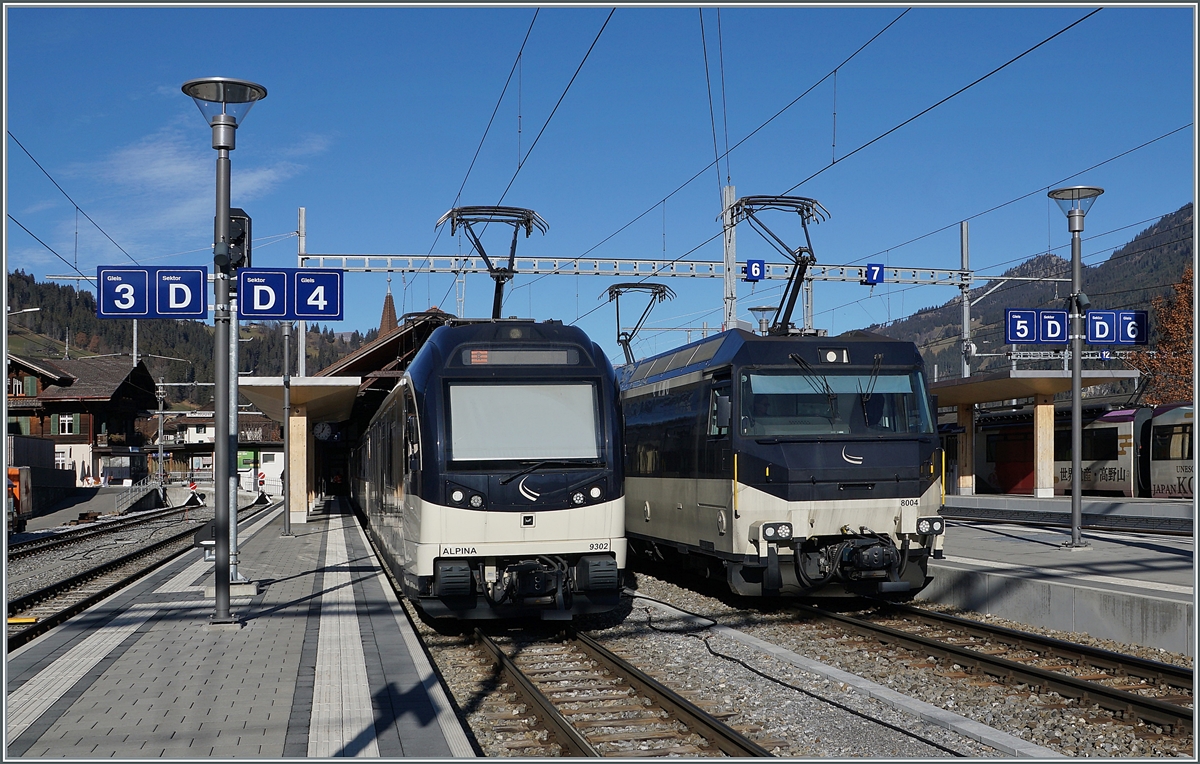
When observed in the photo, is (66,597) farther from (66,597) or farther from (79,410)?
(79,410)

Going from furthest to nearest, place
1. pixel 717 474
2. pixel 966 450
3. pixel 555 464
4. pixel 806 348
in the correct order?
pixel 966 450
pixel 717 474
pixel 806 348
pixel 555 464

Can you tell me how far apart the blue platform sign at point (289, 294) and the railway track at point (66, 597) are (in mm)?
4127

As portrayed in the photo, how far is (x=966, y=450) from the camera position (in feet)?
118

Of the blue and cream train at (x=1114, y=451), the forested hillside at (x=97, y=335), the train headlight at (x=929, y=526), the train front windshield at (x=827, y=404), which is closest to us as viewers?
the train headlight at (x=929, y=526)

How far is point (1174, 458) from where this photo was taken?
95.9 ft

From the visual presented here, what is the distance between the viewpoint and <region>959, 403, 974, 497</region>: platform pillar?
35.3 meters

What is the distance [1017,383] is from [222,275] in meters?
23.2

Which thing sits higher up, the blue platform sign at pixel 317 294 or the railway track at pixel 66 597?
the blue platform sign at pixel 317 294

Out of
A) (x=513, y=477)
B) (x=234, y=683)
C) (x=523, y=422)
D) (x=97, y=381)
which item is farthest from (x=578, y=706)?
(x=97, y=381)

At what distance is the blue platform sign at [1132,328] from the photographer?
18.7 m

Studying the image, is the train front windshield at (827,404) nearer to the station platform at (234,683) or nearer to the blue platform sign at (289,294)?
the station platform at (234,683)

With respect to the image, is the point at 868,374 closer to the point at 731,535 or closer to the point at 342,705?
the point at 731,535

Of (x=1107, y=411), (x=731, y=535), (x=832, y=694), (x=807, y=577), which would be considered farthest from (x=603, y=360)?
(x=1107, y=411)

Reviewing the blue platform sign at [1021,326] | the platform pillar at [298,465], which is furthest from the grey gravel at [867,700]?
the platform pillar at [298,465]
